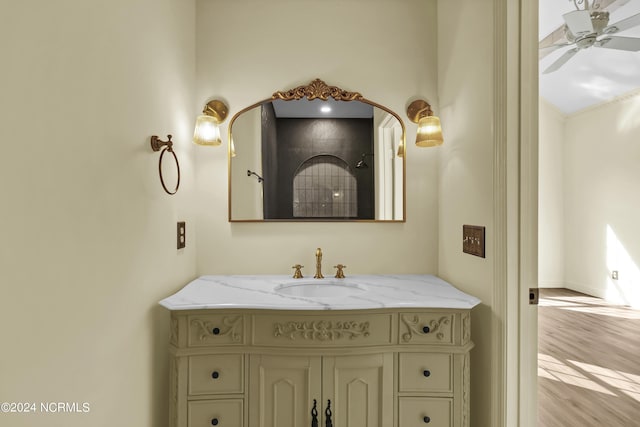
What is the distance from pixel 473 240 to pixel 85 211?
1551 millimetres

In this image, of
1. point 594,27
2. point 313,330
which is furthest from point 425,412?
point 594,27

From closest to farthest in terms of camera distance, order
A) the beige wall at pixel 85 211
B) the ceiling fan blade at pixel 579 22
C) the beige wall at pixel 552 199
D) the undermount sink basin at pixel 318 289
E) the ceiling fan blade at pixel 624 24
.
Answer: the beige wall at pixel 85 211 → the undermount sink basin at pixel 318 289 → the ceiling fan blade at pixel 579 22 → the ceiling fan blade at pixel 624 24 → the beige wall at pixel 552 199

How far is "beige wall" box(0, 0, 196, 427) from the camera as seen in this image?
0.71m

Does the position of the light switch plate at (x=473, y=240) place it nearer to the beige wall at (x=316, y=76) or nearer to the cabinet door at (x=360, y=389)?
the beige wall at (x=316, y=76)

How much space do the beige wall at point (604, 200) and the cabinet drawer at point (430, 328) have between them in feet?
14.2

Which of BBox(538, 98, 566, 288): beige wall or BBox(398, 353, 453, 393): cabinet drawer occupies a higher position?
BBox(538, 98, 566, 288): beige wall

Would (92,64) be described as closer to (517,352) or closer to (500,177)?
(500,177)

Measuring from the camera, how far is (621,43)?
259cm

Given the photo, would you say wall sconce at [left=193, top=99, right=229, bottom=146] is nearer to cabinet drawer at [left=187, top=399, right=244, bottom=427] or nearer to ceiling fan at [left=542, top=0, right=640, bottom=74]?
cabinet drawer at [left=187, top=399, right=244, bottom=427]

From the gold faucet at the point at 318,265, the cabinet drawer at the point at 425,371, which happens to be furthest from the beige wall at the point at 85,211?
the cabinet drawer at the point at 425,371

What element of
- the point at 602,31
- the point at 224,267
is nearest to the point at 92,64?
the point at 224,267

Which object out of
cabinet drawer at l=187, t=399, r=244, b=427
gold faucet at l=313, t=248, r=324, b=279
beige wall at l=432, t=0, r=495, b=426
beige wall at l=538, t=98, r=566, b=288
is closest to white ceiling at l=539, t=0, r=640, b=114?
beige wall at l=538, t=98, r=566, b=288

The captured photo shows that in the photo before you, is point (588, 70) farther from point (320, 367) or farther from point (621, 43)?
point (320, 367)

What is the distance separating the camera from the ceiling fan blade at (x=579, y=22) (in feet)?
7.41
